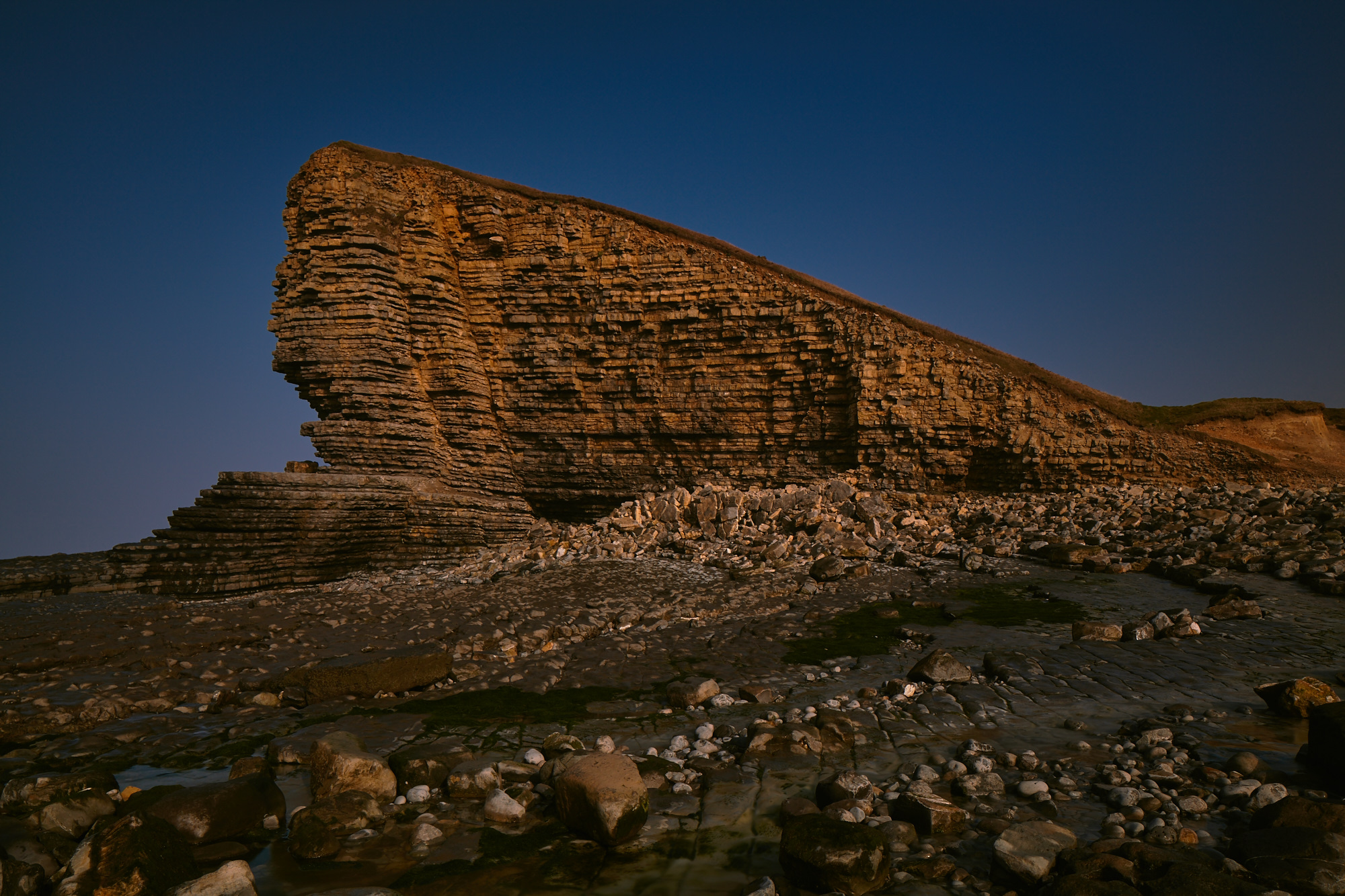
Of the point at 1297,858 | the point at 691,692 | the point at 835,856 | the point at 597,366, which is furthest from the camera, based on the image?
the point at 597,366

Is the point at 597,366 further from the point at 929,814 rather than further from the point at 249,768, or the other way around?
the point at 929,814

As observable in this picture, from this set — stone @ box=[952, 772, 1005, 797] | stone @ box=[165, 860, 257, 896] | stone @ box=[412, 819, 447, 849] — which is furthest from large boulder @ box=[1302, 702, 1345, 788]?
stone @ box=[165, 860, 257, 896]

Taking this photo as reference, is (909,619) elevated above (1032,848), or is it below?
below

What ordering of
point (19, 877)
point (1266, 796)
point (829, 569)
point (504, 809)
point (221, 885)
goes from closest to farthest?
1. point (221, 885)
2. point (19, 877)
3. point (1266, 796)
4. point (504, 809)
5. point (829, 569)

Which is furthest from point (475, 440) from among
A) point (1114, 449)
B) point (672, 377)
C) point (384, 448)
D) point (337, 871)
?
point (1114, 449)

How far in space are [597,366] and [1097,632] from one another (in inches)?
672

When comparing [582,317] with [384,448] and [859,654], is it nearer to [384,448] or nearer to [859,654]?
[384,448]

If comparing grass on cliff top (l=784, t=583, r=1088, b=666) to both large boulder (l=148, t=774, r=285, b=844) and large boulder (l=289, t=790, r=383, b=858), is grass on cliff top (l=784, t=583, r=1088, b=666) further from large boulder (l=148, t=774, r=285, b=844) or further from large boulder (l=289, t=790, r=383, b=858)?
large boulder (l=148, t=774, r=285, b=844)

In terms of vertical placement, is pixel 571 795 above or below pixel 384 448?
below

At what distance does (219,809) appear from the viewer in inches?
174

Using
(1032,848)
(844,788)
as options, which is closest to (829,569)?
(844,788)

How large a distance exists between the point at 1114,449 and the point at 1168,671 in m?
16.4

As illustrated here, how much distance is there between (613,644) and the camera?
9.38 metres

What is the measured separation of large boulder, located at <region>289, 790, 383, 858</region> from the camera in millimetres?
4129
